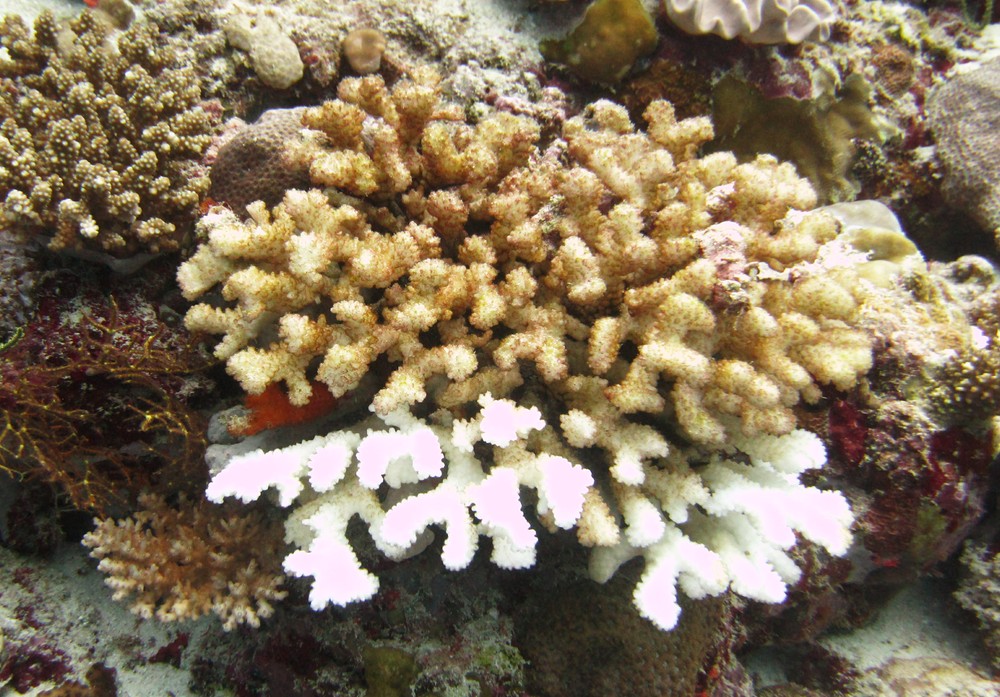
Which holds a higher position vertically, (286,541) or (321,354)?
(321,354)

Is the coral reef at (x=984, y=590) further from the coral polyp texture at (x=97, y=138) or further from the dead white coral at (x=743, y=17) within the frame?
the coral polyp texture at (x=97, y=138)

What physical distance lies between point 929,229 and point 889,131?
2.42 feet

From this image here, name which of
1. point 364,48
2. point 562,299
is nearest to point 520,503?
point 562,299

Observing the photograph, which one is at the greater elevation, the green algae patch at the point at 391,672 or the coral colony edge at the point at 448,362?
the coral colony edge at the point at 448,362

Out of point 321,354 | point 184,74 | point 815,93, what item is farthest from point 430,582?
point 815,93

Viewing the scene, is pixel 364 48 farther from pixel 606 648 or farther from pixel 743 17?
pixel 606 648

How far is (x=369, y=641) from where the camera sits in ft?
8.81

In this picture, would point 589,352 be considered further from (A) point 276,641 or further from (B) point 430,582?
(A) point 276,641

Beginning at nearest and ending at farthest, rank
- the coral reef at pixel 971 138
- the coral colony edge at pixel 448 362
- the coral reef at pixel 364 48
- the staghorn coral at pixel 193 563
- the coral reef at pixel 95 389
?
1. the coral colony edge at pixel 448 362
2. the coral reef at pixel 95 389
3. the staghorn coral at pixel 193 563
4. the coral reef at pixel 364 48
5. the coral reef at pixel 971 138

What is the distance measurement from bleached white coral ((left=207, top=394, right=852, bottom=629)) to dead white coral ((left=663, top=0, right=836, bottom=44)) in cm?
215

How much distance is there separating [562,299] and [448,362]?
58 cm

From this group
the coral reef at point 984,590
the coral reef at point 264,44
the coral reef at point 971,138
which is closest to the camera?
the coral reef at point 264,44

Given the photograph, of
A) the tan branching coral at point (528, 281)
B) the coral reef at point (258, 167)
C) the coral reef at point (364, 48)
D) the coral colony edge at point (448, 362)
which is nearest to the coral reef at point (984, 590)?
the coral colony edge at point (448, 362)

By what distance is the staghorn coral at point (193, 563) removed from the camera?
99.7 inches
